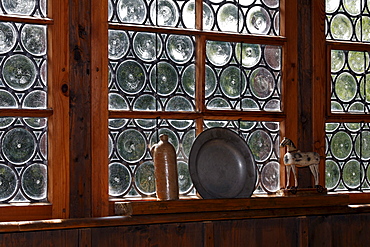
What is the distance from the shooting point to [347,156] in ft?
11.4

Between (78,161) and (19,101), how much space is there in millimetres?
388

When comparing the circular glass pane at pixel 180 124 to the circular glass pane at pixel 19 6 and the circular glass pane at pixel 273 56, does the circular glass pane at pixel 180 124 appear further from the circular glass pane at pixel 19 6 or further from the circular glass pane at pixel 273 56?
the circular glass pane at pixel 19 6

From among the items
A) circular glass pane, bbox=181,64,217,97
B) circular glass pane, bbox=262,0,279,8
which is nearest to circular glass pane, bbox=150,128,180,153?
circular glass pane, bbox=181,64,217,97

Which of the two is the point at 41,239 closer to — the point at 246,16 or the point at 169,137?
the point at 169,137

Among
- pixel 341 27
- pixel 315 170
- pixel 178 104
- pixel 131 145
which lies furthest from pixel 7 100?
pixel 341 27

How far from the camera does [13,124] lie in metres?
2.78

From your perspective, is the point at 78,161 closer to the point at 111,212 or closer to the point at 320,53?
the point at 111,212

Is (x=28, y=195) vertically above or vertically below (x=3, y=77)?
below

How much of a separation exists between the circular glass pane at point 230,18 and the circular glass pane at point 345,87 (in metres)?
0.68

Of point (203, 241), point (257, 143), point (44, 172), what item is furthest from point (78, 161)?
point (257, 143)

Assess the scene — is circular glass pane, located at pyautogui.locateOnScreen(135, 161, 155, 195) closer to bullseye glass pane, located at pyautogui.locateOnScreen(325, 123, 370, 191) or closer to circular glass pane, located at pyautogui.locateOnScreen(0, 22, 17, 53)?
circular glass pane, located at pyautogui.locateOnScreen(0, 22, 17, 53)

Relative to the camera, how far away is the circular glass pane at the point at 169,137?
9.97ft

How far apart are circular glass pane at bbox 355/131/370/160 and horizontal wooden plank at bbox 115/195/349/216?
0.44 meters

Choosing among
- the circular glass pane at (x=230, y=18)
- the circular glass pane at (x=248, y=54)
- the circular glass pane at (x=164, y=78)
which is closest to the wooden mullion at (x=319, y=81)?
the circular glass pane at (x=248, y=54)
